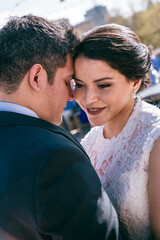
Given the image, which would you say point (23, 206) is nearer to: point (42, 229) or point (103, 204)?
point (42, 229)

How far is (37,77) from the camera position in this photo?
1543 millimetres

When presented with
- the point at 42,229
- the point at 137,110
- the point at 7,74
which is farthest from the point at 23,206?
the point at 137,110

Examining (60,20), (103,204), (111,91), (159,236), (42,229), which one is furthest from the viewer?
(111,91)

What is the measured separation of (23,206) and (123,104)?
134 cm

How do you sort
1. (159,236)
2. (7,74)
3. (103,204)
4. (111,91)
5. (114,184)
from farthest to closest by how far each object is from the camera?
(111,91) < (114,184) < (159,236) < (7,74) < (103,204)

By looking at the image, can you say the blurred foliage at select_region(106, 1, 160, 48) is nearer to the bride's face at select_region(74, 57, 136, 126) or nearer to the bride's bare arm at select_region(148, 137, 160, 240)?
the bride's face at select_region(74, 57, 136, 126)

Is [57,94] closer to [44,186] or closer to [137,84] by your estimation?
[44,186]

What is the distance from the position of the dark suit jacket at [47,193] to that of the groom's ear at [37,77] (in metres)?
0.37

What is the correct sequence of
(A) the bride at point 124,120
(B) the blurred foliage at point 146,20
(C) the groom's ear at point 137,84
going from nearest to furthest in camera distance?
(A) the bride at point 124,120
(C) the groom's ear at point 137,84
(B) the blurred foliage at point 146,20

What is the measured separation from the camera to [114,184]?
1968 millimetres

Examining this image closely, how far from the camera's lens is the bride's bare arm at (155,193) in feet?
5.54

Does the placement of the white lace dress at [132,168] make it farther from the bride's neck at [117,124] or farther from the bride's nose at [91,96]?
the bride's nose at [91,96]

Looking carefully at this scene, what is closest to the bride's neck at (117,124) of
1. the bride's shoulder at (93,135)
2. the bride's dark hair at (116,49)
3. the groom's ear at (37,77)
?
the bride's shoulder at (93,135)

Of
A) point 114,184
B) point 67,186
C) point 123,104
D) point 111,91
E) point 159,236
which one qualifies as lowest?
point 159,236
